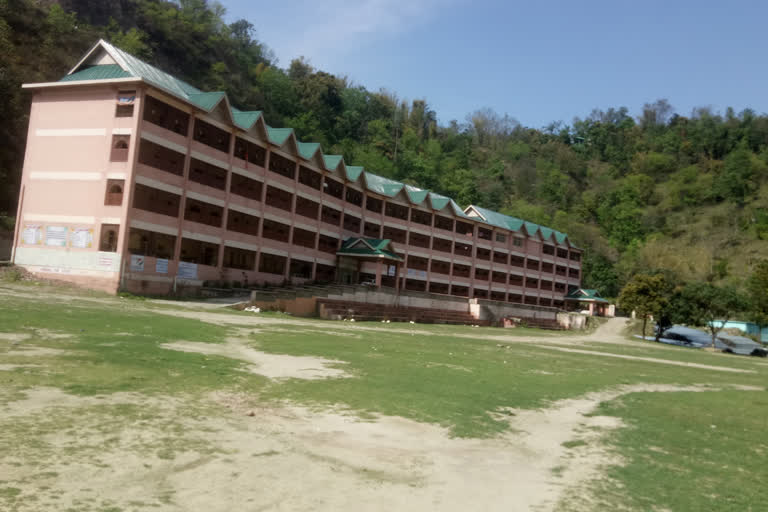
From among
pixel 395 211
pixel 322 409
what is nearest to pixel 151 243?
pixel 322 409

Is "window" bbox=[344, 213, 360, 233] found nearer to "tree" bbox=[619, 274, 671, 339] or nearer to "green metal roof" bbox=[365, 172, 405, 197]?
"green metal roof" bbox=[365, 172, 405, 197]

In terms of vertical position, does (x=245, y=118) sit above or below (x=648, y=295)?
Answer: above

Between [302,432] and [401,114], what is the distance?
13036 centimetres

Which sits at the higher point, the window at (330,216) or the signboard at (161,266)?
the window at (330,216)

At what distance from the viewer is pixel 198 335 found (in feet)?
50.5

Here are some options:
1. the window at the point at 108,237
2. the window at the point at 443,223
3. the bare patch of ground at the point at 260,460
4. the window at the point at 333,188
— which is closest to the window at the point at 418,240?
the window at the point at 443,223

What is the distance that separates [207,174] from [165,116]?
4.98 metres

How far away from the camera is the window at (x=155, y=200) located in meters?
32.3

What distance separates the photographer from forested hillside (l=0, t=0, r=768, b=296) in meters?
55.5

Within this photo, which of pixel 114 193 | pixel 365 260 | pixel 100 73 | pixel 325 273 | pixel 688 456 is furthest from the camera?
pixel 365 260

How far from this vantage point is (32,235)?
32.7 meters

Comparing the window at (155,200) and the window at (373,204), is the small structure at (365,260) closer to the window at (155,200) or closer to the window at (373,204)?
the window at (373,204)

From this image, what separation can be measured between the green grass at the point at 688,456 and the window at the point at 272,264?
33653 mm

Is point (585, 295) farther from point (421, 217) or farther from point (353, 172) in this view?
point (353, 172)
